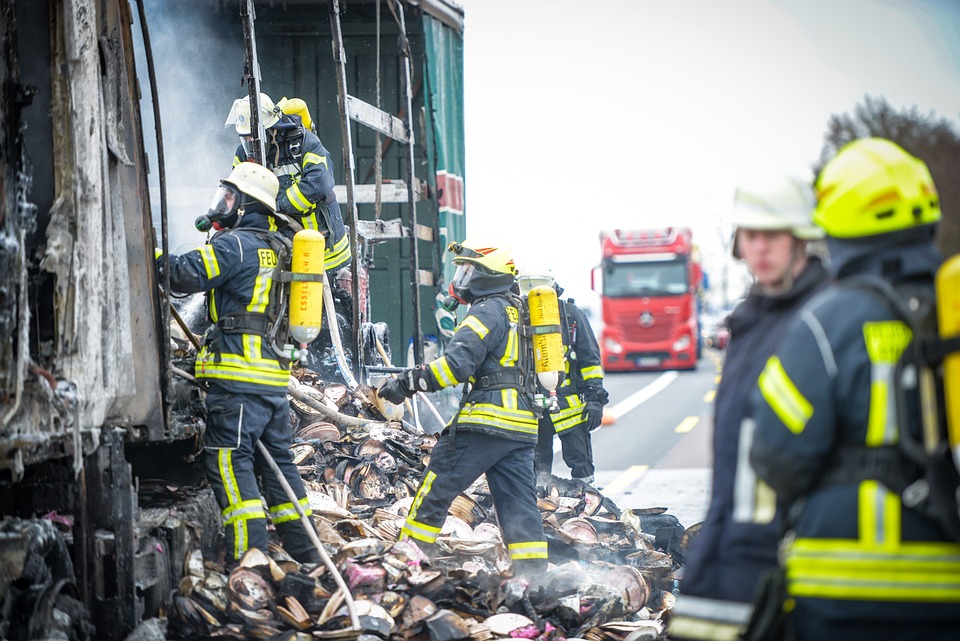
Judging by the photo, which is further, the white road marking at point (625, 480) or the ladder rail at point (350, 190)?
the white road marking at point (625, 480)

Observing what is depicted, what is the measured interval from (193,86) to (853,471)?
8.40m

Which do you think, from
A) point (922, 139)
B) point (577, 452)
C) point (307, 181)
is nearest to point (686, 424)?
point (577, 452)

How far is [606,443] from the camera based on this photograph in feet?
47.9

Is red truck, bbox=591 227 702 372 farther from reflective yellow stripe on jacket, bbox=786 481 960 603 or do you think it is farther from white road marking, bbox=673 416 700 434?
reflective yellow stripe on jacket, bbox=786 481 960 603

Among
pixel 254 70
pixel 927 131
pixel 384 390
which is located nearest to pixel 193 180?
pixel 254 70

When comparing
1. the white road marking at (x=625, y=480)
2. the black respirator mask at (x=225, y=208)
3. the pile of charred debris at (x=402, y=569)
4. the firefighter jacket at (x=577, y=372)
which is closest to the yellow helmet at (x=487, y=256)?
the black respirator mask at (x=225, y=208)

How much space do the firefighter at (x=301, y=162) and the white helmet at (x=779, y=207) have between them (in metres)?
4.39

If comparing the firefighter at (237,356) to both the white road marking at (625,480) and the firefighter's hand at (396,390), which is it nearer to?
the firefighter's hand at (396,390)

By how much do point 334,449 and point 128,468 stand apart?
2.79 metres

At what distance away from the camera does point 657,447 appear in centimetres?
1404

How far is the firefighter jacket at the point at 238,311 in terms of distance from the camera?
5082 millimetres

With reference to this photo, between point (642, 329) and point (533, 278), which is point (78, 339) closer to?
point (533, 278)

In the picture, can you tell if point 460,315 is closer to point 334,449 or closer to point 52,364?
point 334,449

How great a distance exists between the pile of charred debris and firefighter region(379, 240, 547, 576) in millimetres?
193
